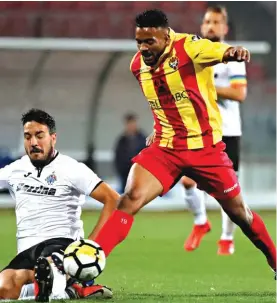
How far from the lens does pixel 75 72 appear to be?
17.4 m

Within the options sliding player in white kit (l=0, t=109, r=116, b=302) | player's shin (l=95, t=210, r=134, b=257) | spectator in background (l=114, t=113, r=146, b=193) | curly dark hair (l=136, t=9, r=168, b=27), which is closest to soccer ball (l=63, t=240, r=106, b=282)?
player's shin (l=95, t=210, r=134, b=257)

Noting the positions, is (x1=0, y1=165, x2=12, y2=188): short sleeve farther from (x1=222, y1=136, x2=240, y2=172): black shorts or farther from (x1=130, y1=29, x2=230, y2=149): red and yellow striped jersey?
(x1=222, y1=136, x2=240, y2=172): black shorts

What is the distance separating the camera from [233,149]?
375 inches

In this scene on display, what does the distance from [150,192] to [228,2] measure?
13382mm

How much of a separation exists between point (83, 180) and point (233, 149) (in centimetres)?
318

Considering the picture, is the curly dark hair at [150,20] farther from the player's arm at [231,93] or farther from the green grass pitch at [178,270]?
the player's arm at [231,93]

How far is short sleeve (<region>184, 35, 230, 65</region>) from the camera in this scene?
6.46m

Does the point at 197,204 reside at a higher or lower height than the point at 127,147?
lower

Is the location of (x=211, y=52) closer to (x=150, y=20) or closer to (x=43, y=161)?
(x=150, y=20)

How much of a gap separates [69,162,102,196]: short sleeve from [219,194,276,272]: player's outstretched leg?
3.03ft

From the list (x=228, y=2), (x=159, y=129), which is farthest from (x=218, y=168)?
(x=228, y=2)

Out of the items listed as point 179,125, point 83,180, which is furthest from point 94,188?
point 179,125

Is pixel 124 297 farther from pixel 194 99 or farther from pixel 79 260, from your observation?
pixel 194 99

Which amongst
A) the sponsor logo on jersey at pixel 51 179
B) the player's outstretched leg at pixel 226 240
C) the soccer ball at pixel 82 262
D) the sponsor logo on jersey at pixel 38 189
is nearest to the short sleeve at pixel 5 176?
the sponsor logo on jersey at pixel 38 189
